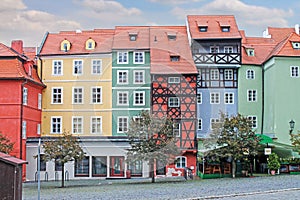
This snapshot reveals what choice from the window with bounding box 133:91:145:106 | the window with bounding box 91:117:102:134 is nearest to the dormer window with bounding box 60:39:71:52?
the window with bounding box 91:117:102:134

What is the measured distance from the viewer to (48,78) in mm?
39188

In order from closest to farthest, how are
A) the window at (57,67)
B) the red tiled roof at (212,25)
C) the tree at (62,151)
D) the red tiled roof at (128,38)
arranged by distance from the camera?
the tree at (62,151) < the red tiled roof at (128,38) < the window at (57,67) < the red tiled roof at (212,25)

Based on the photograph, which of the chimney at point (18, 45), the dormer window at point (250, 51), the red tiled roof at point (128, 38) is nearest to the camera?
the red tiled roof at point (128, 38)

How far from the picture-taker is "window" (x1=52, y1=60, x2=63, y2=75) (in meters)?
39.2

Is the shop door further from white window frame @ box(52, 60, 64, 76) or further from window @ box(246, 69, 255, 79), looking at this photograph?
window @ box(246, 69, 255, 79)

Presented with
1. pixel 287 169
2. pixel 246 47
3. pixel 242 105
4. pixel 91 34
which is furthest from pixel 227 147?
pixel 91 34

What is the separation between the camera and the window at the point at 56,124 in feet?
128

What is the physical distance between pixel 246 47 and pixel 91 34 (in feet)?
38.3

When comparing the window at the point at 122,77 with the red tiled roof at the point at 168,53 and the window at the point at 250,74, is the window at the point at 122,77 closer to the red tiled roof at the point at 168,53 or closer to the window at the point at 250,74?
the red tiled roof at the point at 168,53

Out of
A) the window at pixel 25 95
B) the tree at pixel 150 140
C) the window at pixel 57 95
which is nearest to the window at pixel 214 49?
the tree at pixel 150 140

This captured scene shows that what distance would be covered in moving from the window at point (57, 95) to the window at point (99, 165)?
212 inches

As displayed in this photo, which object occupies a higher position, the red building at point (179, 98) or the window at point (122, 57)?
the window at point (122, 57)

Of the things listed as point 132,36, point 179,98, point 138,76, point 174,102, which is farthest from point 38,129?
point 179,98

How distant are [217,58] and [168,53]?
11.5 ft
